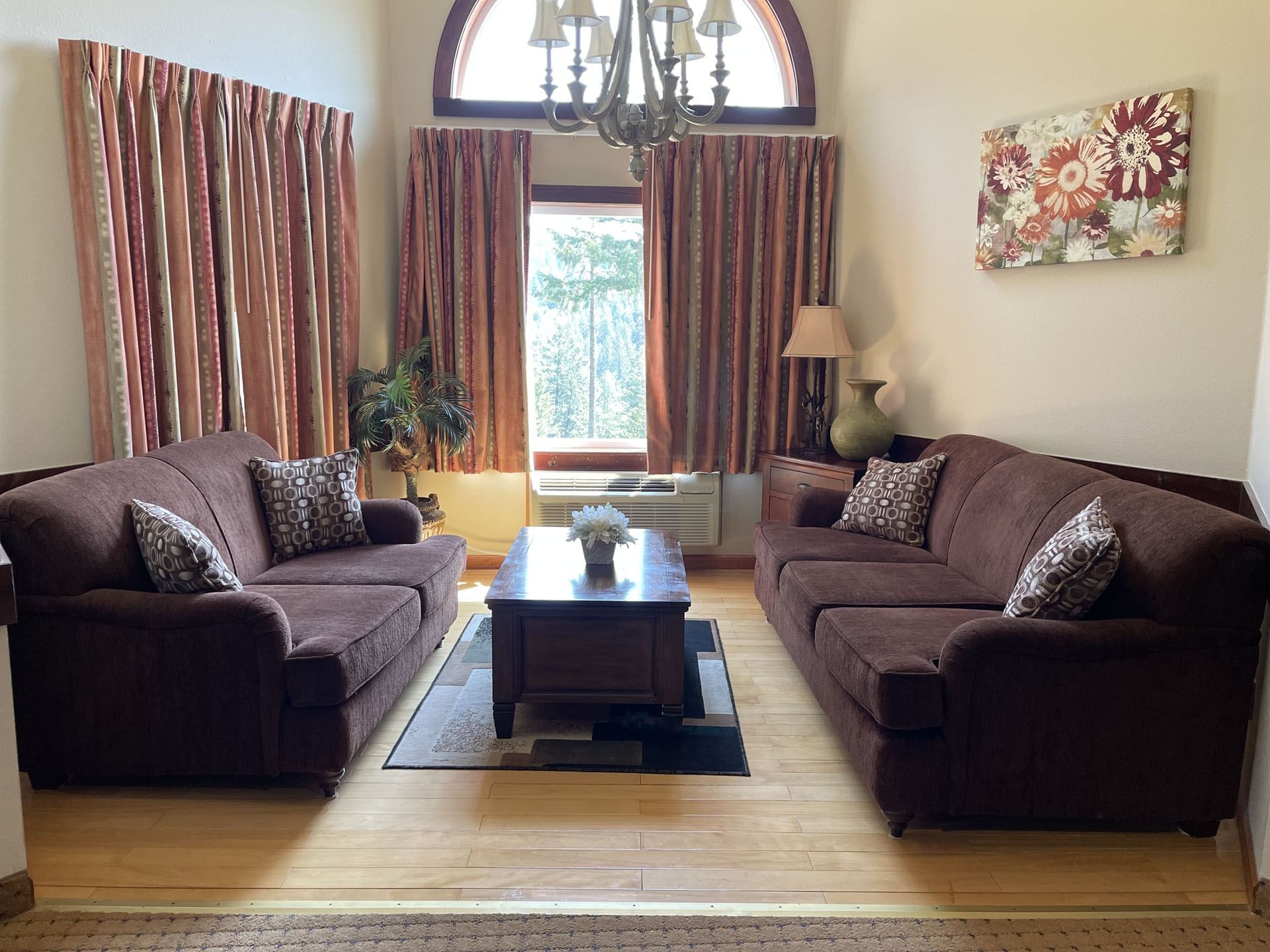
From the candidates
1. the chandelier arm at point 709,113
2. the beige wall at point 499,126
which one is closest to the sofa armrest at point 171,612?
the chandelier arm at point 709,113

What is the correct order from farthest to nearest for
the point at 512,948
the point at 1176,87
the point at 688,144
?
the point at 688,144
the point at 1176,87
the point at 512,948

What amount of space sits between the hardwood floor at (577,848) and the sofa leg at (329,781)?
3 centimetres

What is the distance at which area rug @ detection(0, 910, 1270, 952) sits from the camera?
1.99 metres

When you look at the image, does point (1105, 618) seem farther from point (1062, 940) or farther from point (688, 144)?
point (688, 144)

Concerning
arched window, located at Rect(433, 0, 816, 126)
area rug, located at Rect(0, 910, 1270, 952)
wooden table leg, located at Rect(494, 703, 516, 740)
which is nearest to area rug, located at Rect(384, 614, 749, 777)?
wooden table leg, located at Rect(494, 703, 516, 740)

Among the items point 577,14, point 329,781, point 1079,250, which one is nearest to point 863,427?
point 1079,250

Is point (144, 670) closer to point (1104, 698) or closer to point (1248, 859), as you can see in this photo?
point (1104, 698)

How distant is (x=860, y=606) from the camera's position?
3.09 meters

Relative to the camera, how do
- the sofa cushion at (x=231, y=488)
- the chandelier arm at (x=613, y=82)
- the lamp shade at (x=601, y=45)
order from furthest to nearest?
the sofa cushion at (x=231, y=488) < the lamp shade at (x=601, y=45) < the chandelier arm at (x=613, y=82)

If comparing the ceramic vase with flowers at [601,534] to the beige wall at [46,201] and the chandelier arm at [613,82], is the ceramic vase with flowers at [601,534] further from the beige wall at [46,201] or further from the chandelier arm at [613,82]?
the beige wall at [46,201]

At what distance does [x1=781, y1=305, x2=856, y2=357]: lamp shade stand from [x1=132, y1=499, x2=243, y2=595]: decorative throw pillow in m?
3.13

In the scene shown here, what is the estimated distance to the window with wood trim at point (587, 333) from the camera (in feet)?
17.2

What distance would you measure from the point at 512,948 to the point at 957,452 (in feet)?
9.34

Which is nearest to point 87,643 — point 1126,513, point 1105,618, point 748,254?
point 1105,618
